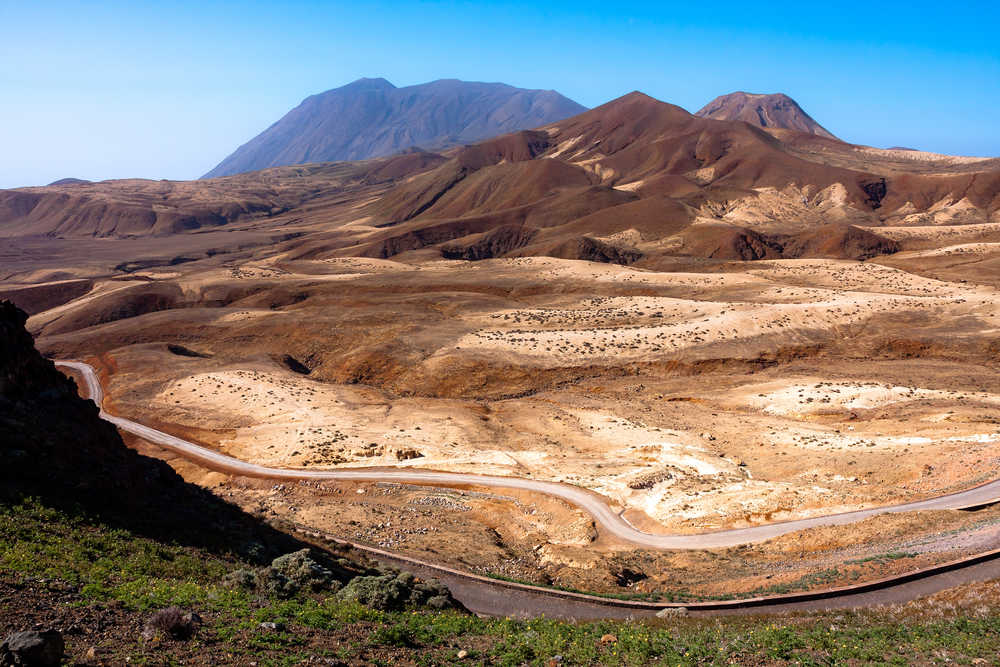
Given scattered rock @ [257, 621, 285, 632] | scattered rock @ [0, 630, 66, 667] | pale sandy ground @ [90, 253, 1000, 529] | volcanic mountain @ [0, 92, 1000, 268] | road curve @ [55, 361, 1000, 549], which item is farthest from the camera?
volcanic mountain @ [0, 92, 1000, 268]

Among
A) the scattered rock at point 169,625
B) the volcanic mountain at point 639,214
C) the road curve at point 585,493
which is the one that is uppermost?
the volcanic mountain at point 639,214

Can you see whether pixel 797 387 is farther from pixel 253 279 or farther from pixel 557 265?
pixel 253 279

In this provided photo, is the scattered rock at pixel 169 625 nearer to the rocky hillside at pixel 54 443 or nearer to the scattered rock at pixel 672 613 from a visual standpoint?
the rocky hillside at pixel 54 443

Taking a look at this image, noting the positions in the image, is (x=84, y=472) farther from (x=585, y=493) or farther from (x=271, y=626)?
(x=585, y=493)

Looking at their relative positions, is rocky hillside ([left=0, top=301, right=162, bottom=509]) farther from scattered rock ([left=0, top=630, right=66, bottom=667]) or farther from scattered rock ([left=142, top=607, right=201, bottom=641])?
scattered rock ([left=0, top=630, right=66, bottom=667])

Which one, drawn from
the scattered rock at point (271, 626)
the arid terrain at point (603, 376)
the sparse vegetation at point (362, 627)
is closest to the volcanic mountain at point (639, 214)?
the arid terrain at point (603, 376)

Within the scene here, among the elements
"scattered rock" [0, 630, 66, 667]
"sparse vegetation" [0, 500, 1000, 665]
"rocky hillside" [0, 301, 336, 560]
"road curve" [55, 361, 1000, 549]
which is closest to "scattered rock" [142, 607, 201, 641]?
"sparse vegetation" [0, 500, 1000, 665]
